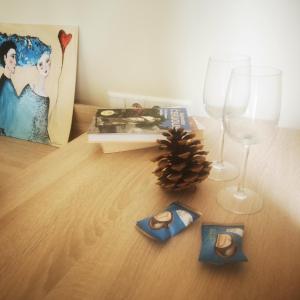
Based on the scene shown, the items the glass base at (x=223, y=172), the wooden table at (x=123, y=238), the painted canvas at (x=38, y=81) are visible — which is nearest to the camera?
the wooden table at (x=123, y=238)

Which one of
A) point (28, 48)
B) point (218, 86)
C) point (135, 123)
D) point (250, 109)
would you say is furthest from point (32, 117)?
point (250, 109)

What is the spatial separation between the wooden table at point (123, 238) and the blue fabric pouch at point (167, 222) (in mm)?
13

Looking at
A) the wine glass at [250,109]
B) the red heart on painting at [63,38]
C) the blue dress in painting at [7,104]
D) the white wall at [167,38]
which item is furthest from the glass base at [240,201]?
the blue dress in painting at [7,104]

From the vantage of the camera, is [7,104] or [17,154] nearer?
[17,154]

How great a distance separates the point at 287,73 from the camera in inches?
36.0

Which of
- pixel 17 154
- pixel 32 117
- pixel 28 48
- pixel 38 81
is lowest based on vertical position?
pixel 17 154

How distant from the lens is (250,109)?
0.57 m

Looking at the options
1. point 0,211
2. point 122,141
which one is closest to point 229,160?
point 122,141

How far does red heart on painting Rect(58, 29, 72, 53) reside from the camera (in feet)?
3.72

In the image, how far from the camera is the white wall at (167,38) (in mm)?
894

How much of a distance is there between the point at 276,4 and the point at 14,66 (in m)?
0.92

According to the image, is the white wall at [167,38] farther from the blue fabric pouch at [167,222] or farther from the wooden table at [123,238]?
the blue fabric pouch at [167,222]

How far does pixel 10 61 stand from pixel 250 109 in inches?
39.1

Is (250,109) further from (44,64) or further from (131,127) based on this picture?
(44,64)
